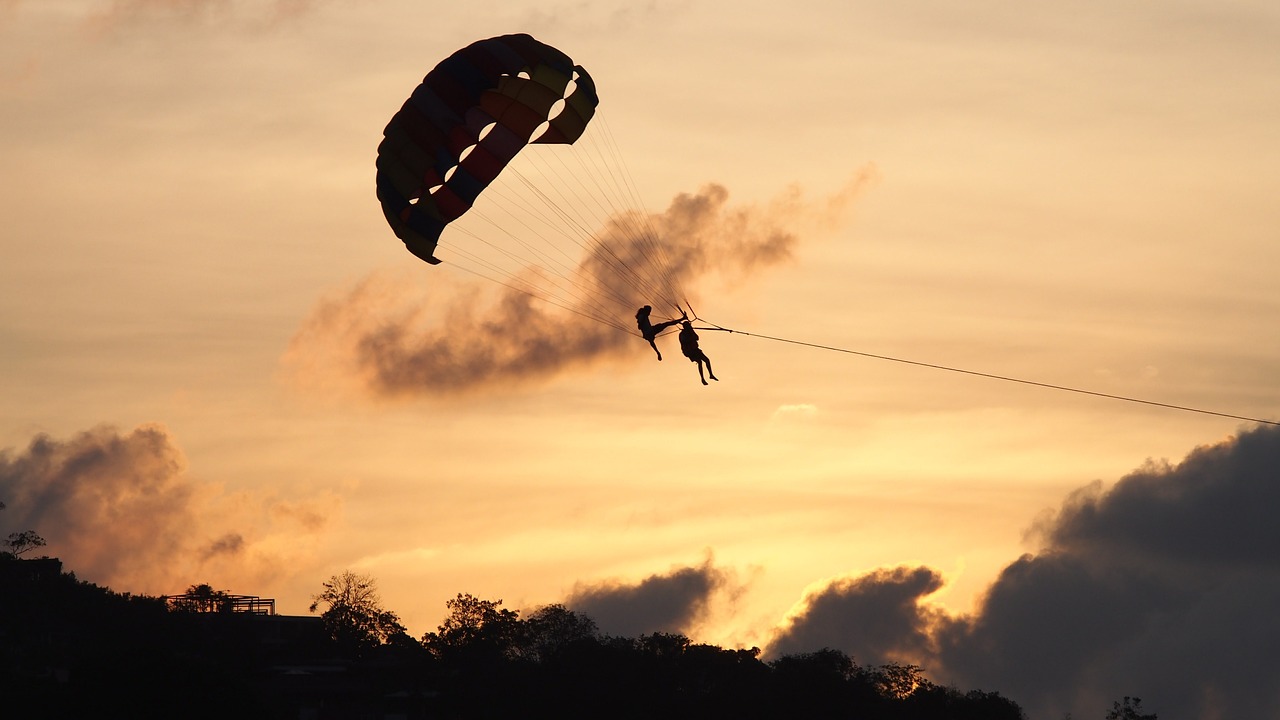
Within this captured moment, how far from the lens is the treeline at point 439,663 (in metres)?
95.6

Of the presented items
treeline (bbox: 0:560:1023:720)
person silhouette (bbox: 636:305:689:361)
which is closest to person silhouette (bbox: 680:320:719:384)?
person silhouette (bbox: 636:305:689:361)

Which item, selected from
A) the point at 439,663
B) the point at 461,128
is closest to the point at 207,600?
the point at 439,663

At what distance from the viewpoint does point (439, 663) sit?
363 ft

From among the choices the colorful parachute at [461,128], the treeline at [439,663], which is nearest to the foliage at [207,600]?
the treeline at [439,663]

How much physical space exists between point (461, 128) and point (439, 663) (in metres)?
77.4

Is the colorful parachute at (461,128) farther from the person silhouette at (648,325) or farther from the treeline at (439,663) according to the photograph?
the treeline at (439,663)

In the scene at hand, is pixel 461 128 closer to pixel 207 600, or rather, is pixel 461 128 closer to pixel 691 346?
pixel 691 346

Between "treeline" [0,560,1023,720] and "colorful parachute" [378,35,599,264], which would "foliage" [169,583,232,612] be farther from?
"colorful parachute" [378,35,599,264]

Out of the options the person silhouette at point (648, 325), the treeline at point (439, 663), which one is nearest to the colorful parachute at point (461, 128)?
the person silhouette at point (648, 325)

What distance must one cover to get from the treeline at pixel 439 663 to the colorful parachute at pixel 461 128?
42.3 metres

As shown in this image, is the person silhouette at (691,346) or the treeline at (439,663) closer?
the person silhouette at (691,346)

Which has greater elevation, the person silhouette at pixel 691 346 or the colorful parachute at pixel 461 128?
the colorful parachute at pixel 461 128

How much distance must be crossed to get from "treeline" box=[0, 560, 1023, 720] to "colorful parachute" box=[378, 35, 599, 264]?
42.3 meters

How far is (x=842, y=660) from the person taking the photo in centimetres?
13612
